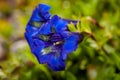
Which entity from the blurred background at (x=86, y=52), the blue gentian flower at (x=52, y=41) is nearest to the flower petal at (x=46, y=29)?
the blue gentian flower at (x=52, y=41)

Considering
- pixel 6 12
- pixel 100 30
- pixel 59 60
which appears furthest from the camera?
pixel 6 12

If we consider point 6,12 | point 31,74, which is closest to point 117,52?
point 31,74

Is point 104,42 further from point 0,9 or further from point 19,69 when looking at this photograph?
point 0,9

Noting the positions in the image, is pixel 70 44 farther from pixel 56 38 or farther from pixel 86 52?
pixel 86 52

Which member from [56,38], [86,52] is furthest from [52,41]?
[86,52]

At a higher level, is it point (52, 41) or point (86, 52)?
point (52, 41)

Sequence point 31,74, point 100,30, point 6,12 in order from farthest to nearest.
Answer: point 6,12, point 100,30, point 31,74
